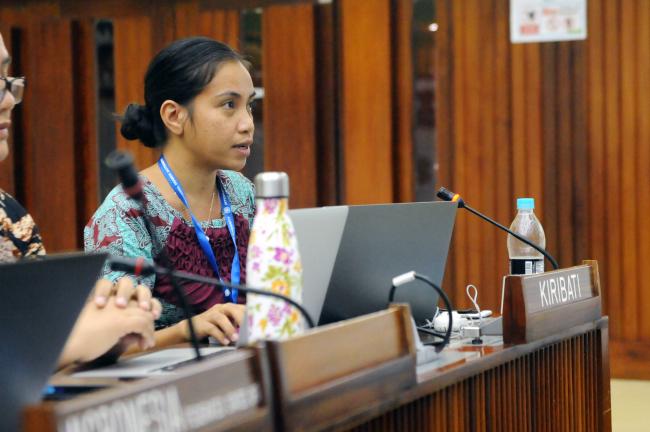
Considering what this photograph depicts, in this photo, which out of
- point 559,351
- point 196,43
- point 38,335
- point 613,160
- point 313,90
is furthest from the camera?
point 313,90

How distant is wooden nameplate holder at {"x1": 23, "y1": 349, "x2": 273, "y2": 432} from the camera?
869 mm

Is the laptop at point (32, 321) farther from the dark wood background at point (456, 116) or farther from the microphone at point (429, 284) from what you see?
the dark wood background at point (456, 116)

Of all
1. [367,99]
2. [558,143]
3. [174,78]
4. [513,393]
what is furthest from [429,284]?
[367,99]

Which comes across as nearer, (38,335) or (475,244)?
(38,335)

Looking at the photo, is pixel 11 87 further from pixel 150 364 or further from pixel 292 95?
pixel 292 95

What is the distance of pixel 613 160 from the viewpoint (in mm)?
4578

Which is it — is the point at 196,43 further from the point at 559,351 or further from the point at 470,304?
the point at 470,304

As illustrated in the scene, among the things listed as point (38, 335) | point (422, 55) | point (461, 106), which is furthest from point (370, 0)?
point (38, 335)

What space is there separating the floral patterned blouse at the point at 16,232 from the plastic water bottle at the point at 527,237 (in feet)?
3.56

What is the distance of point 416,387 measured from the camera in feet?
4.62

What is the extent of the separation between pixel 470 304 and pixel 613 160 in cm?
99

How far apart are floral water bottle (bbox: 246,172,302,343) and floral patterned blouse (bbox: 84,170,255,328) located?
31.3 inches

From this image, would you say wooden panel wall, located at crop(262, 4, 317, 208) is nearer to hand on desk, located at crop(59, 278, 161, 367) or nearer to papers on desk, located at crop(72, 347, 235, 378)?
papers on desk, located at crop(72, 347, 235, 378)

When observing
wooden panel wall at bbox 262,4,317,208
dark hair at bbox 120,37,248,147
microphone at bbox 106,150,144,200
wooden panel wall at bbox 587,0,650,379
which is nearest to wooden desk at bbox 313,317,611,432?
microphone at bbox 106,150,144,200
